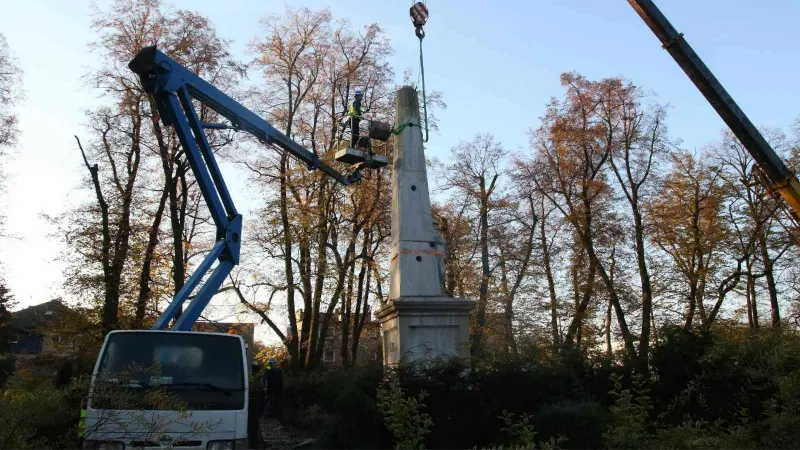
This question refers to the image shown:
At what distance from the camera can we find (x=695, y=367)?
7199 mm

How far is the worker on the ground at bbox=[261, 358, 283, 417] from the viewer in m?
16.6

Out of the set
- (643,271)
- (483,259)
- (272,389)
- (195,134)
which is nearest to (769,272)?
(643,271)

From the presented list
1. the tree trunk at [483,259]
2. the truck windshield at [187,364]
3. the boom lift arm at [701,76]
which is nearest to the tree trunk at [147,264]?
the tree trunk at [483,259]

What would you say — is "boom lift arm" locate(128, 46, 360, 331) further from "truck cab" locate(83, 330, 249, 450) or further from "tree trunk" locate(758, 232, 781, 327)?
"tree trunk" locate(758, 232, 781, 327)

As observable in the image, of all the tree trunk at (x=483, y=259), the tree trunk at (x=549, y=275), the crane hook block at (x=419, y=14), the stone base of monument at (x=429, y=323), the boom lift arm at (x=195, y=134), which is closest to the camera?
the stone base of monument at (x=429, y=323)

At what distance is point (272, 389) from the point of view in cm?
1667

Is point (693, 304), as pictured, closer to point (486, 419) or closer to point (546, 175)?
point (546, 175)

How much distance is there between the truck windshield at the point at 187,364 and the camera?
21.4ft

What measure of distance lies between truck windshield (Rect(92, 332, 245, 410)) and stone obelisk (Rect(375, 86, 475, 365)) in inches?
140

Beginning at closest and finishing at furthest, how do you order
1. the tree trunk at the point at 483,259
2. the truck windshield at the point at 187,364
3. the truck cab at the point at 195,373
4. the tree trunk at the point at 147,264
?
1. the truck cab at the point at 195,373
2. the truck windshield at the point at 187,364
3. the tree trunk at the point at 147,264
4. the tree trunk at the point at 483,259

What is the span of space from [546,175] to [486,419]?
68.1 feet

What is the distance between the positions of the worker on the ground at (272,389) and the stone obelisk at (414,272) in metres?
5.52

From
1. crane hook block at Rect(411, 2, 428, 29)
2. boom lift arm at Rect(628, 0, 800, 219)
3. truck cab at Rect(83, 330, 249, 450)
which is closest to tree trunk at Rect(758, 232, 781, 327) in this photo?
boom lift arm at Rect(628, 0, 800, 219)

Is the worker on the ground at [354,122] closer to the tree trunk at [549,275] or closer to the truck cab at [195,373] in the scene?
the truck cab at [195,373]
